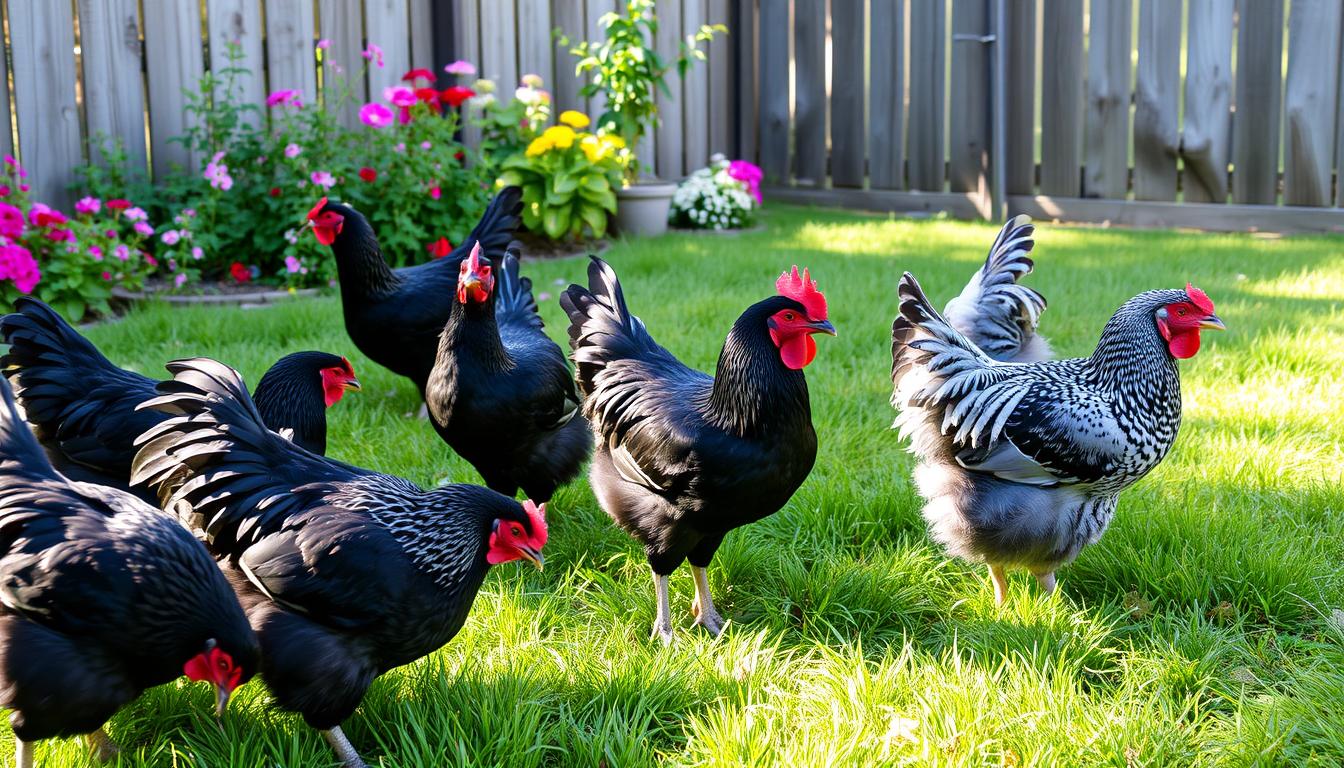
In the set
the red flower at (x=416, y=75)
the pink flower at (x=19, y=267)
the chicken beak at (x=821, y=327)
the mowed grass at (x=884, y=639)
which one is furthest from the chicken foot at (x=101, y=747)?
the red flower at (x=416, y=75)

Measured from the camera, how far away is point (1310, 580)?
296 centimetres

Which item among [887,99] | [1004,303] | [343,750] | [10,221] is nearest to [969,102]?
[887,99]

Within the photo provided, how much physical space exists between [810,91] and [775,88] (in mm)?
420

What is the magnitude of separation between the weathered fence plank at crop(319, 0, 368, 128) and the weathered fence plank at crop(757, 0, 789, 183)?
436 centimetres

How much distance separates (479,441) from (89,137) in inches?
184

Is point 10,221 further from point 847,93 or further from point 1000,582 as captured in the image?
point 847,93

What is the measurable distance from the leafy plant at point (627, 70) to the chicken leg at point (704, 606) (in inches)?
240

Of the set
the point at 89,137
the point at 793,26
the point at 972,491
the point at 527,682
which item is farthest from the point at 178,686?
the point at 793,26

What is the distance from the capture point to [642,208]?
8484 mm

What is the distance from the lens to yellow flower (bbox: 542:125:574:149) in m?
7.86

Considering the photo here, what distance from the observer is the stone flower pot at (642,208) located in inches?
332

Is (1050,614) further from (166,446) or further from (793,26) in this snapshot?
(793,26)

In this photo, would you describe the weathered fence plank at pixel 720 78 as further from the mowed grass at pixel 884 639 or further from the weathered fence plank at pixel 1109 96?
the mowed grass at pixel 884 639

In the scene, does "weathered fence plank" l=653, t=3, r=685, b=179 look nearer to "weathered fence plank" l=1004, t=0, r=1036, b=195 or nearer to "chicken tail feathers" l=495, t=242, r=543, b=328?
"weathered fence plank" l=1004, t=0, r=1036, b=195
